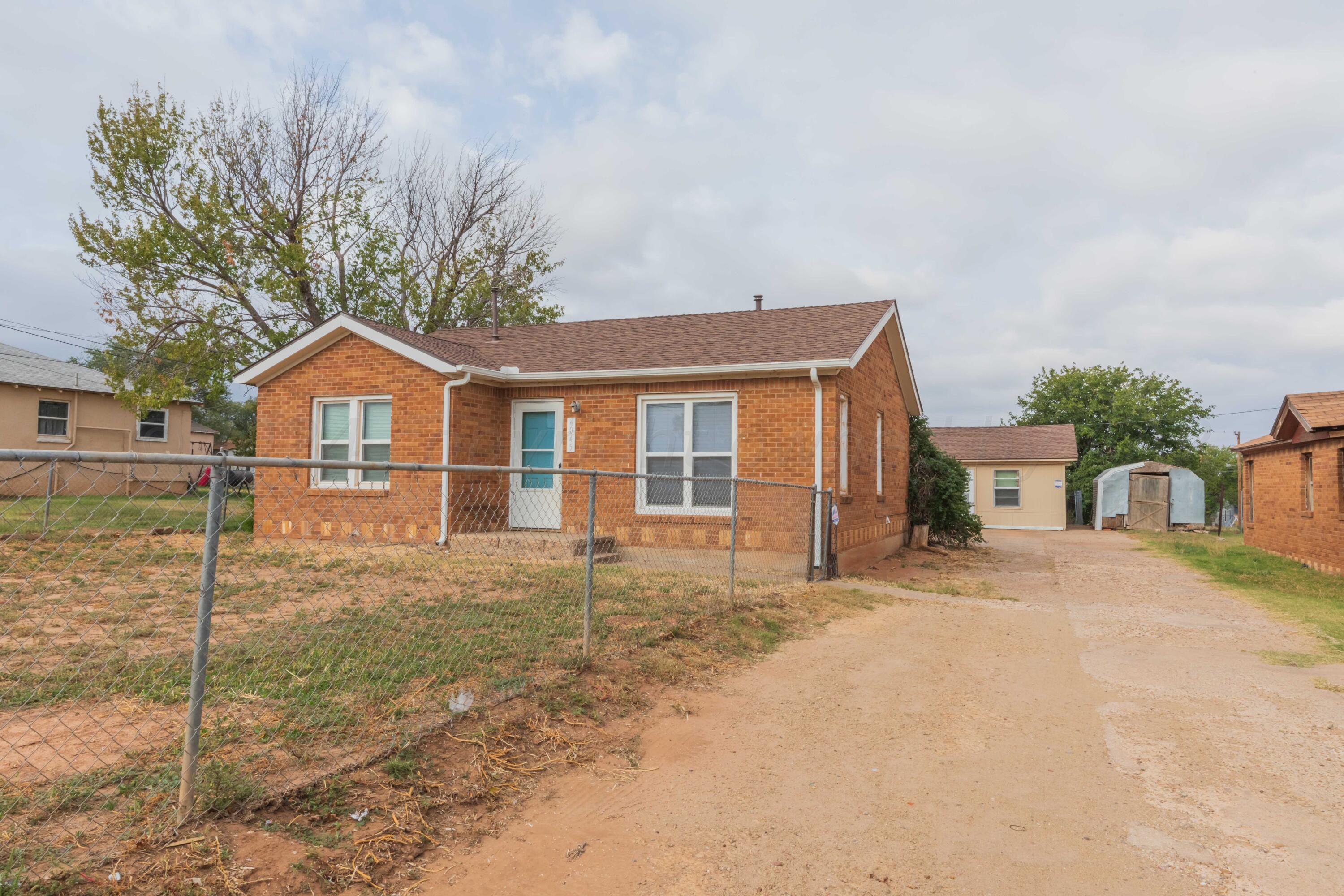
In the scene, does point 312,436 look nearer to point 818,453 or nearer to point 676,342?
point 676,342

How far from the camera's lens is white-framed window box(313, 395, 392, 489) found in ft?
41.0

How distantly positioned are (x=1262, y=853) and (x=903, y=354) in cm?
1357

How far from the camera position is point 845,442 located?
12.3 metres

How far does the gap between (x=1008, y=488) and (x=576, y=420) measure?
2179 cm

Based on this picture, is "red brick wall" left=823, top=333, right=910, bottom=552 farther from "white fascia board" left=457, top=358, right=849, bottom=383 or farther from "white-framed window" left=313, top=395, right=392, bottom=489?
"white-framed window" left=313, top=395, right=392, bottom=489

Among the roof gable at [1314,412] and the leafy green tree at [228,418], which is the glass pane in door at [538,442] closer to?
the roof gable at [1314,412]

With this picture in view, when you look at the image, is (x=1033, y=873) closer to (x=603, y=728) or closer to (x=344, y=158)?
(x=603, y=728)

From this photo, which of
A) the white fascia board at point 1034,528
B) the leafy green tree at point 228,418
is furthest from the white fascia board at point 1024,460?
the leafy green tree at point 228,418

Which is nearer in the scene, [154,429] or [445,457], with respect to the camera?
[445,457]

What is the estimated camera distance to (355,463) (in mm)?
3410

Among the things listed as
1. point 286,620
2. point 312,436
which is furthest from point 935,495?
point 286,620

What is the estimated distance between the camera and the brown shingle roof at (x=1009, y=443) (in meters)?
28.5

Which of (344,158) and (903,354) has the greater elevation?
(344,158)

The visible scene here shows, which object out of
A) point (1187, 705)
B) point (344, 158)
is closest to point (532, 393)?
point (1187, 705)
